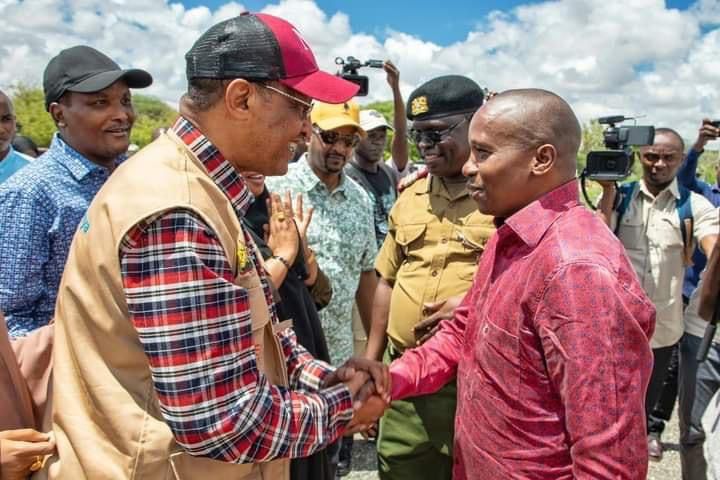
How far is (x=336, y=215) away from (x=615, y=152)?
187cm

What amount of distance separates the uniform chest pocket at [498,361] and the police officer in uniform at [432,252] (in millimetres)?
877

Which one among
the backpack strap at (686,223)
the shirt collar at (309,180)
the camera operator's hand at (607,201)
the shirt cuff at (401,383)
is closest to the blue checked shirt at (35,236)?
the shirt cuff at (401,383)

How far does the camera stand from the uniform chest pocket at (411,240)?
9.53ft

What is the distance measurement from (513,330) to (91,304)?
1114mm

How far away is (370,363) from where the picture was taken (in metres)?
1.99

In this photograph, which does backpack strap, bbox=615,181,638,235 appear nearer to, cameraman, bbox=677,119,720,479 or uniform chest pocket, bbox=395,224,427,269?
cameraman, bbox=677,119,720,479

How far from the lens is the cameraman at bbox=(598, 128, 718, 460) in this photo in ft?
13.8

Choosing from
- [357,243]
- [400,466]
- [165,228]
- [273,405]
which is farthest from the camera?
[357,243]

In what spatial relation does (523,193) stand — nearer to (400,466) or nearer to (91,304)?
(91,304)

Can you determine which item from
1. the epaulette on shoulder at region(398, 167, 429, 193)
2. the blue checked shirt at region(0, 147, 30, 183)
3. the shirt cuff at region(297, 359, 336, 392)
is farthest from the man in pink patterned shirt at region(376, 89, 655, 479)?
the blue checked shirt at region(0, 147, 30, 183)

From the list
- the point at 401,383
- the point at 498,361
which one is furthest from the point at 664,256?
the point at 498,361

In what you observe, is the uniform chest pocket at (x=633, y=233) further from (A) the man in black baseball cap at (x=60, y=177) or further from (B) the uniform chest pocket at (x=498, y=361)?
(A) the man in black baseball cap at (x=60, y=177)

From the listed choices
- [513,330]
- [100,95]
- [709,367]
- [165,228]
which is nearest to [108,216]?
[165,228]

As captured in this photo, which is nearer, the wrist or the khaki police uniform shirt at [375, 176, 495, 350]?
the wrist
